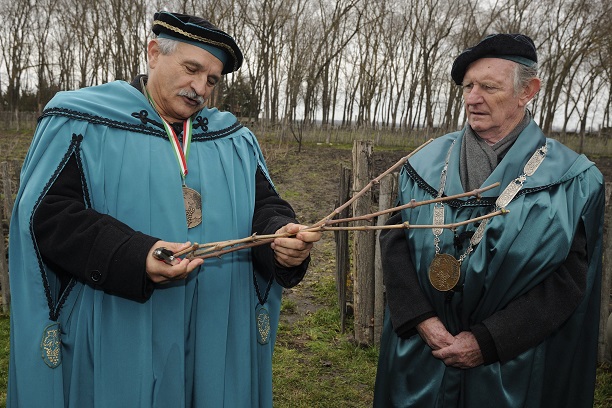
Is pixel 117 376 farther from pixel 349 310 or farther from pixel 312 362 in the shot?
pixel 349 310

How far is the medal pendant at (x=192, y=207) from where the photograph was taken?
77.0 inches

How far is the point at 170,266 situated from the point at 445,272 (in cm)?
109

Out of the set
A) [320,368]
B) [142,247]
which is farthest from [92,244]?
[320,368]

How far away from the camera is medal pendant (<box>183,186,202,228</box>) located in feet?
6.42

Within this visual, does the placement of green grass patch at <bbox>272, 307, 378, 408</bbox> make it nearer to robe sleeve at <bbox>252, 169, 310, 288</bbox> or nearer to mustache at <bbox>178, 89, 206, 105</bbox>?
robe sleeve at <bbox>252, 169, 310, 288</bbox>

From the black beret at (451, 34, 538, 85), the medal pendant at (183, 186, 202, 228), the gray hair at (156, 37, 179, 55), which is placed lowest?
the medal pendant at (183, 186, 202, 228)

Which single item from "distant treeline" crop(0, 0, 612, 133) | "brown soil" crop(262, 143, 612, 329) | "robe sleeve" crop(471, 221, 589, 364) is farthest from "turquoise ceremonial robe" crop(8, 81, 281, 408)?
"distant treeline" crop(0, 0, 612, 133)

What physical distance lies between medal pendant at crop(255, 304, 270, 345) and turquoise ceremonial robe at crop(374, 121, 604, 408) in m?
0.60

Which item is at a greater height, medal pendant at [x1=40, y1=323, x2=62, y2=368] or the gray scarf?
the gray scarf

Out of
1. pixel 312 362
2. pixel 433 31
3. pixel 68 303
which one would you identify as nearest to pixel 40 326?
pixel 68 303

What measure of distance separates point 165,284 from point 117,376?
13.9 inches

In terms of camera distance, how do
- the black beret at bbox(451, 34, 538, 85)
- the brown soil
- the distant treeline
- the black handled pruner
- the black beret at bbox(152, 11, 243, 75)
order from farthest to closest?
the distant treeline < the brown soil < the black beret at bbox(451, 34, 538, 85) < the black beret at bbox(152, 11, 243, 75) < the black handled pruner

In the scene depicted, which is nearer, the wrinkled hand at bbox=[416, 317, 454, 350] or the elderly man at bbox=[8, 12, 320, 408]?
the elderly man at bbox=[8, 12, 320, 408]

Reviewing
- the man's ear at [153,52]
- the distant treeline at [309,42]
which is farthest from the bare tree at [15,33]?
the man's ear at [153,52]
